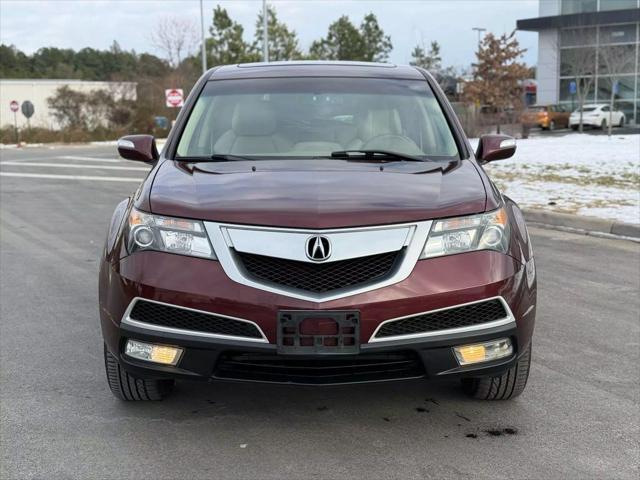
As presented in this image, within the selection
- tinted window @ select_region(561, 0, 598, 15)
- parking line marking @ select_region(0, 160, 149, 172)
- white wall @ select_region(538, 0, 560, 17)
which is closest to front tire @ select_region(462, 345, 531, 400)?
parking line marking @ select_region(0, 160, 149, 172)

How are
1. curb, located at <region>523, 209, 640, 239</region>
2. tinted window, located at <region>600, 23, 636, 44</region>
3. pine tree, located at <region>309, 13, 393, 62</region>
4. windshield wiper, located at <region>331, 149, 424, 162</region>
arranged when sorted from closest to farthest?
windshield wiper, located at <region>331, 149, 424, 162</region> → curb, located at <region>523, 209, 640, 239</region> → tinted window, located at <region>600, 23, 636, 44</region> → pine tree, located at <region>309, 13, 393, 62</region>

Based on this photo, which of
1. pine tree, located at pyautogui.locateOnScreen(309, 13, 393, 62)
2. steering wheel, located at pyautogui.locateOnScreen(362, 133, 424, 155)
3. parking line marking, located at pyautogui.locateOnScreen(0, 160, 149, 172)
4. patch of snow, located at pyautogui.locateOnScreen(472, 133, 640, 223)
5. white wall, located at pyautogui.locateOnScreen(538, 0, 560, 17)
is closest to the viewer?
steering wheel, located at pyautogui.locateOnScreen(362, 133, 424, 155)

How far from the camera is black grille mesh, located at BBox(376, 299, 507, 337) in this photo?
315cm

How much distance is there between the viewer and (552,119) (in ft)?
126

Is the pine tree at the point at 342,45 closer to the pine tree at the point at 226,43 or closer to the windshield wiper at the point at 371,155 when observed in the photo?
the pine tree at the point at 226,43

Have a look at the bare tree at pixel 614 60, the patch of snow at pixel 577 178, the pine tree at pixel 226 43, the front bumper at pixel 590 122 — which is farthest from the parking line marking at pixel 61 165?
the pine tree at pixel 226 43

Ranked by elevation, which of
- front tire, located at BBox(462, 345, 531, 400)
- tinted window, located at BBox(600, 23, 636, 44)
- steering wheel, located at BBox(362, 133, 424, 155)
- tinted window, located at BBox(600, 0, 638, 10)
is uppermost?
tinted window, located at BBox(600, 0, 638, 10)

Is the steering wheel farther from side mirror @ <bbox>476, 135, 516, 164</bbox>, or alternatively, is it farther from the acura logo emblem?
the acura logo emblem

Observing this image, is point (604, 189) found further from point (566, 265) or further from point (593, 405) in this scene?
point (593, 405)

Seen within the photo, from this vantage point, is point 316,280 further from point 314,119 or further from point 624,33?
point 624,33

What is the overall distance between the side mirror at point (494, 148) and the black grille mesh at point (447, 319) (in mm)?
1494

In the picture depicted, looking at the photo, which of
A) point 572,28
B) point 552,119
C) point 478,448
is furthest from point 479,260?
point 572,28

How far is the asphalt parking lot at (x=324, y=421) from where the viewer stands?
320 centimetres

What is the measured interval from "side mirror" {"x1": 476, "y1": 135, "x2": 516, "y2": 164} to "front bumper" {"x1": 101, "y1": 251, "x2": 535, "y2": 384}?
1.33 meters
